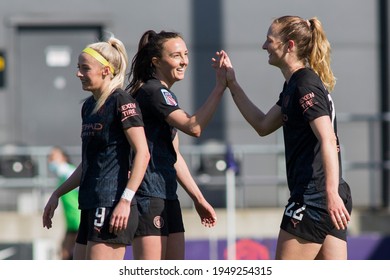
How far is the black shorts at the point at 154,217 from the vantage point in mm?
5684

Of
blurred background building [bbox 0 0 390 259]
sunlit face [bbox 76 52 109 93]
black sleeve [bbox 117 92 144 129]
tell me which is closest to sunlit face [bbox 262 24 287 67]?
black sleeve [bbox 117 92 144 129]

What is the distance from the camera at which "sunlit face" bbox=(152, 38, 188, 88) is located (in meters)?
5.88

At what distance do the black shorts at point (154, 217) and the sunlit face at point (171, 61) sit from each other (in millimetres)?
711

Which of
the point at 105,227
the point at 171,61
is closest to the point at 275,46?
the point at 171,61

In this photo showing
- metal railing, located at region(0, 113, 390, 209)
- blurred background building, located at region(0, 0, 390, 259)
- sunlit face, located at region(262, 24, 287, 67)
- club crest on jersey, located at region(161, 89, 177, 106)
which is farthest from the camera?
blurred background building, located at region(0, 0, 390, 259)

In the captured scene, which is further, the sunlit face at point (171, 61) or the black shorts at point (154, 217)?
the sunlit face at point (171, 61)

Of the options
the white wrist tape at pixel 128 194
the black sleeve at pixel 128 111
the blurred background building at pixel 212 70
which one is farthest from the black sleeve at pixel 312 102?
the blurred background building at pixel 212 70

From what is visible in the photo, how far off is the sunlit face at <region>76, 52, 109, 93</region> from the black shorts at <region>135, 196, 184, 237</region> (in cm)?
65

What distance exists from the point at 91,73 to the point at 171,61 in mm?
486

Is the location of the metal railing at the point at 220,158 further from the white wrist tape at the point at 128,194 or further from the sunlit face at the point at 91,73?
the white wrist tape at the point at 128,194

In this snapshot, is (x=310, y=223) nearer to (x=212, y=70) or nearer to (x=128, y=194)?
(x=128, y=194)

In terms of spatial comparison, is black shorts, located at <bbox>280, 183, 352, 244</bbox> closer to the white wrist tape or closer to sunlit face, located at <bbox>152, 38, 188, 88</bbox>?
the white wrist tape
